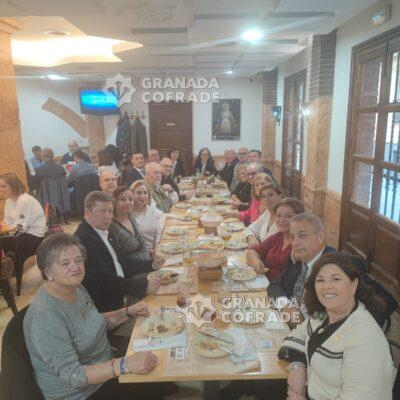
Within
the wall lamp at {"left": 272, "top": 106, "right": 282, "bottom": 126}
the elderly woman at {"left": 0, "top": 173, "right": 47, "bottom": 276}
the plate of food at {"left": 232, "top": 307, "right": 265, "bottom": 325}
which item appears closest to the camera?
the plate of food at {"left": 232, "top": 307, "right": 265, "bottom": 325}

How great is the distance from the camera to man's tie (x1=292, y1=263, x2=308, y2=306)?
77.9 inches

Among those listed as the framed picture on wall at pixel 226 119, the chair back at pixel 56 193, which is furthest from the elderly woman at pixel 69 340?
the framed picture on wall at pixel 226 119

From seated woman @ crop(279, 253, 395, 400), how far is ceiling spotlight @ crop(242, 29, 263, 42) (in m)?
3.35

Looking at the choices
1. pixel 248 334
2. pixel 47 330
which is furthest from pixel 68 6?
pixel 248 334

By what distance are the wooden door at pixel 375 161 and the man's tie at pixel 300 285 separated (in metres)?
1.63

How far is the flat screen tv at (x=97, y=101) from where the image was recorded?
8.50 m

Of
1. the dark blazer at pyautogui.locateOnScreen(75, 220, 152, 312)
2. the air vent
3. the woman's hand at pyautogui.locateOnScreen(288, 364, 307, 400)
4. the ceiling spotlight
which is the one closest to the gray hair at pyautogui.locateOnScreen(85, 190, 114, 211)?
the dark blazer at pyautogui.locateOnScreen(75, 220, 152, 312)

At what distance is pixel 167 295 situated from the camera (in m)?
2.09

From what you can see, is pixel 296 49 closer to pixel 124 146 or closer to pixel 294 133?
pixel 294 133

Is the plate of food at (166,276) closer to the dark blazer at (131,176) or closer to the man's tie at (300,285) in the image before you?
the man's tie at (300,285)

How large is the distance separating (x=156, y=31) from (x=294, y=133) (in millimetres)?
3611

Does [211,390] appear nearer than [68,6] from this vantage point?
Yes

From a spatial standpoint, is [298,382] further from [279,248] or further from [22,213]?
[22,213]

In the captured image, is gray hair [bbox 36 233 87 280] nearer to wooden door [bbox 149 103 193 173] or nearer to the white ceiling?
the white ceiling
